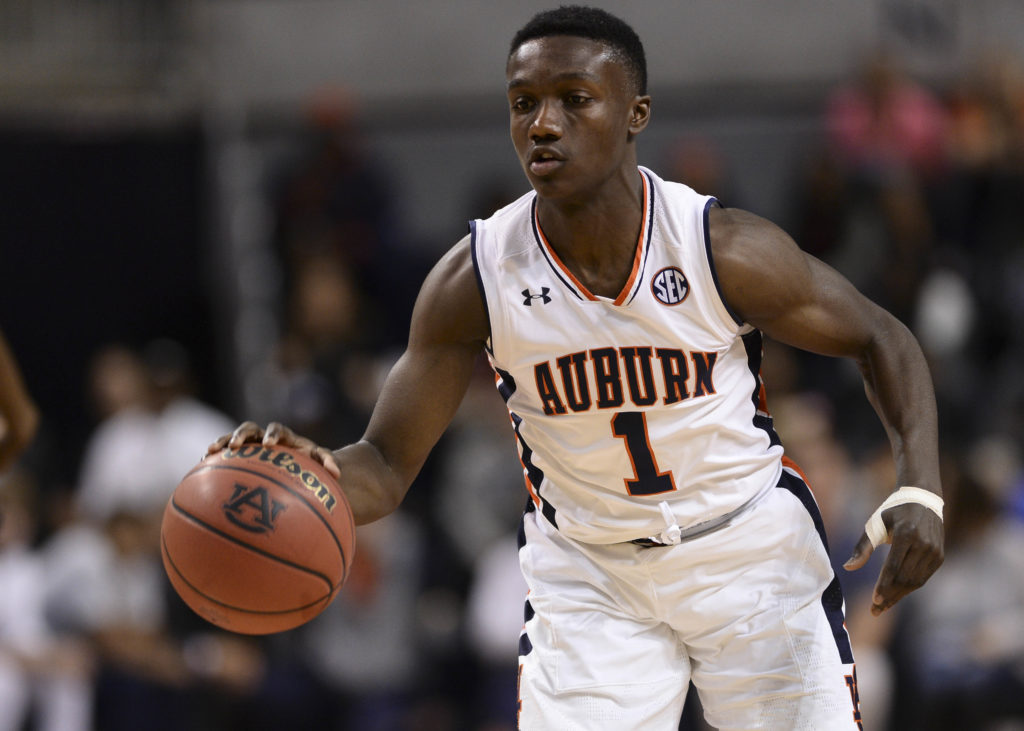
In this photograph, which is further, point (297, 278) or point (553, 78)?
point (297, 278)

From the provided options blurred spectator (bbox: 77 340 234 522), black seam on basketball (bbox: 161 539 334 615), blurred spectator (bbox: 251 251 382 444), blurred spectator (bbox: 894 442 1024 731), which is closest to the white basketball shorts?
black seam on basketball (bbox: 161 539 334 615)

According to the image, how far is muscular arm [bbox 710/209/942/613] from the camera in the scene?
3621 millimetres

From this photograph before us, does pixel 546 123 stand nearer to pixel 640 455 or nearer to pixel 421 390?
pixel 421 390

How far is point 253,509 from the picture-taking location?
3619mm

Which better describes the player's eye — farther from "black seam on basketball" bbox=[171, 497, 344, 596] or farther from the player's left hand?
the player's left hand

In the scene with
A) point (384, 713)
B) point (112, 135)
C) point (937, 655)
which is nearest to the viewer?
point (937, 655)

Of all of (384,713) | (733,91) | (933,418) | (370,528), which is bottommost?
(384,713)

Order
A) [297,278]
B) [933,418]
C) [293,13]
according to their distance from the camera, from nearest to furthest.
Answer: [933,418] < [297,278] < [293,13]

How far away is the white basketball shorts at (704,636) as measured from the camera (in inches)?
150

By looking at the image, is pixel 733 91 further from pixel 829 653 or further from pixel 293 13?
pixel 829 653

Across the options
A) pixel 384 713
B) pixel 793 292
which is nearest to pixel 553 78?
pixel 793 292

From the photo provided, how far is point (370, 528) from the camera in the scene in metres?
7.80

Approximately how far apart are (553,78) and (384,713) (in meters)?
4.74

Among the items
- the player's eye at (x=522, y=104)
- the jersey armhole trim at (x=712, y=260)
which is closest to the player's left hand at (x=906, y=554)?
the jersey armhole trim at (x=712, y=260)
